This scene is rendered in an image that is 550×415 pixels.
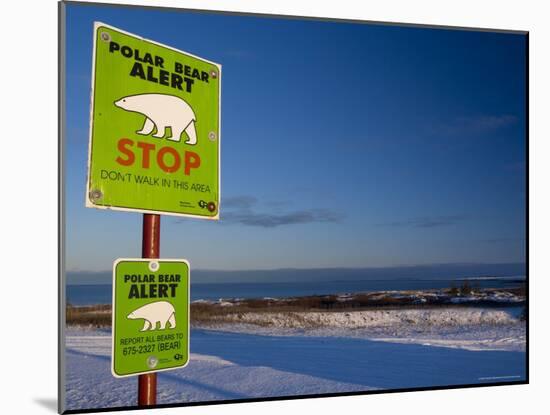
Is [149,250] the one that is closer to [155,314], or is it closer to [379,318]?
[155,314]

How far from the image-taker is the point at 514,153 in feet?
13.2

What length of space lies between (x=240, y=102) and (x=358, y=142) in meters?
0.76

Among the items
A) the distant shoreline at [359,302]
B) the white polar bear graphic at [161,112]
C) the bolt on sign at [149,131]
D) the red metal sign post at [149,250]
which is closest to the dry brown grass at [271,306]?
the distant shoreline at [359,302]

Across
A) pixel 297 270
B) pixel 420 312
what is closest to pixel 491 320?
pixel 420 312

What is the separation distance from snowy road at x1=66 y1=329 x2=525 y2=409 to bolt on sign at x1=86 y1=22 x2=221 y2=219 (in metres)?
0.76

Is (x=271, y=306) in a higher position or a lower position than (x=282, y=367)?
higher

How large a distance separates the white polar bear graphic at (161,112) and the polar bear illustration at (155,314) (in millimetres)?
863

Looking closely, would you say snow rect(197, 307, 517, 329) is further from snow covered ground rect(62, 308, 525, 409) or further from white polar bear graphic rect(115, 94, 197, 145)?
white polar bear graphic rect(115, 94, 197, 145)

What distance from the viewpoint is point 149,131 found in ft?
10.7

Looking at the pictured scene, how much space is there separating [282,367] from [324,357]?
0.27 m

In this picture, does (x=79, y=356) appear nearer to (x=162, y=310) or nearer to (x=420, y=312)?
(x=162, y=310)

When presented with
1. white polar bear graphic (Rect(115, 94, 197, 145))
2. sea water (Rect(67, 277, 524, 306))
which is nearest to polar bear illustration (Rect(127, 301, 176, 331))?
sea water (Rect(67, 277, 524, 306))

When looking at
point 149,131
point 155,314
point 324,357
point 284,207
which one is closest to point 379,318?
point 324,357

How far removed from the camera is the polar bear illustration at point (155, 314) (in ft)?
10.6
